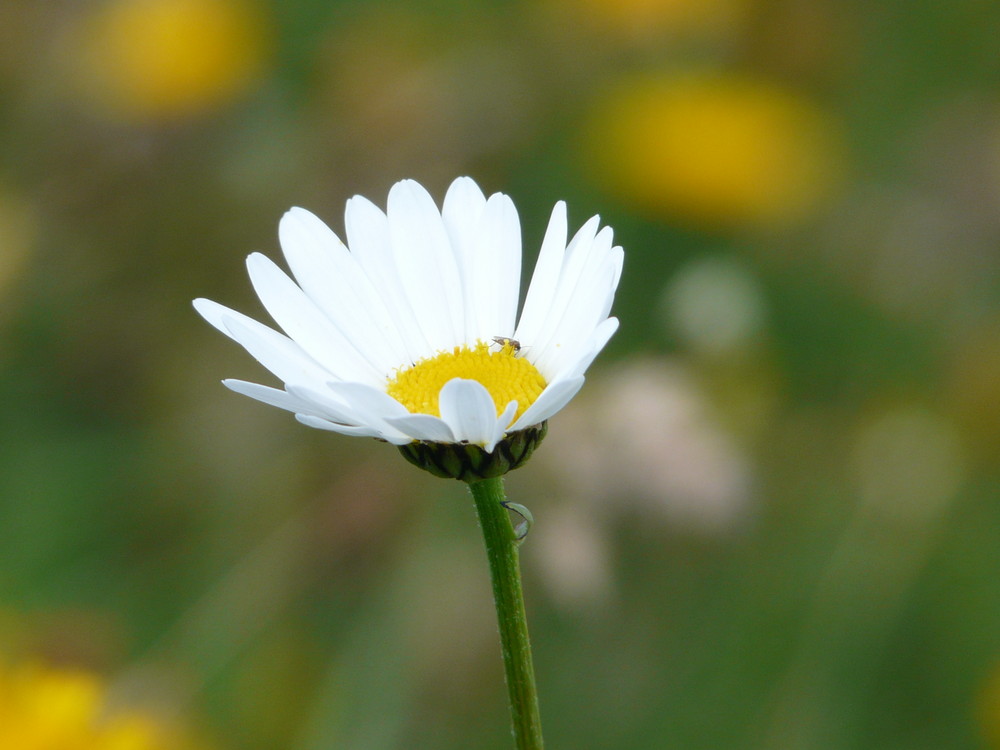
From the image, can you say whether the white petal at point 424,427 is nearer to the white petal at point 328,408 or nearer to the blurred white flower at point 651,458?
the white petal at point 328,408

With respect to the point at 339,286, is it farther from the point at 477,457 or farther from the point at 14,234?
the point at 14,234

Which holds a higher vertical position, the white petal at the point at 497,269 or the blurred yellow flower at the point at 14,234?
the blurred yellow flower at the point at 14,234

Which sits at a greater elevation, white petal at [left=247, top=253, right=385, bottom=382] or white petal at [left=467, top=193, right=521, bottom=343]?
white petal at [left=467, top=193, right=521, bottom=343]

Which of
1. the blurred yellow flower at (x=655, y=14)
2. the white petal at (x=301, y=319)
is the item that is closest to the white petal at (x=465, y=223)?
the white petal at (x=301, y=319)

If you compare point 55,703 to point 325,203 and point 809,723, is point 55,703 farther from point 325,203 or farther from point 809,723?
point 325,203

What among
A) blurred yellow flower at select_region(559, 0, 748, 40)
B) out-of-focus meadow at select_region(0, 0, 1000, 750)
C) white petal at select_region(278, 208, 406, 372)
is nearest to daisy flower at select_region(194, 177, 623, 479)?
white petal at select_region(278, 208, 406, 372)

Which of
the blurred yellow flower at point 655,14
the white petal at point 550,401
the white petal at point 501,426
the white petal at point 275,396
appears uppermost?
the blurred yellow flower at point 655,14

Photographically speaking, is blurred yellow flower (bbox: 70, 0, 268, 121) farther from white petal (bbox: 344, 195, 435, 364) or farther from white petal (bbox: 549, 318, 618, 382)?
white petal (bbox: 549, 318, 618, 382)
